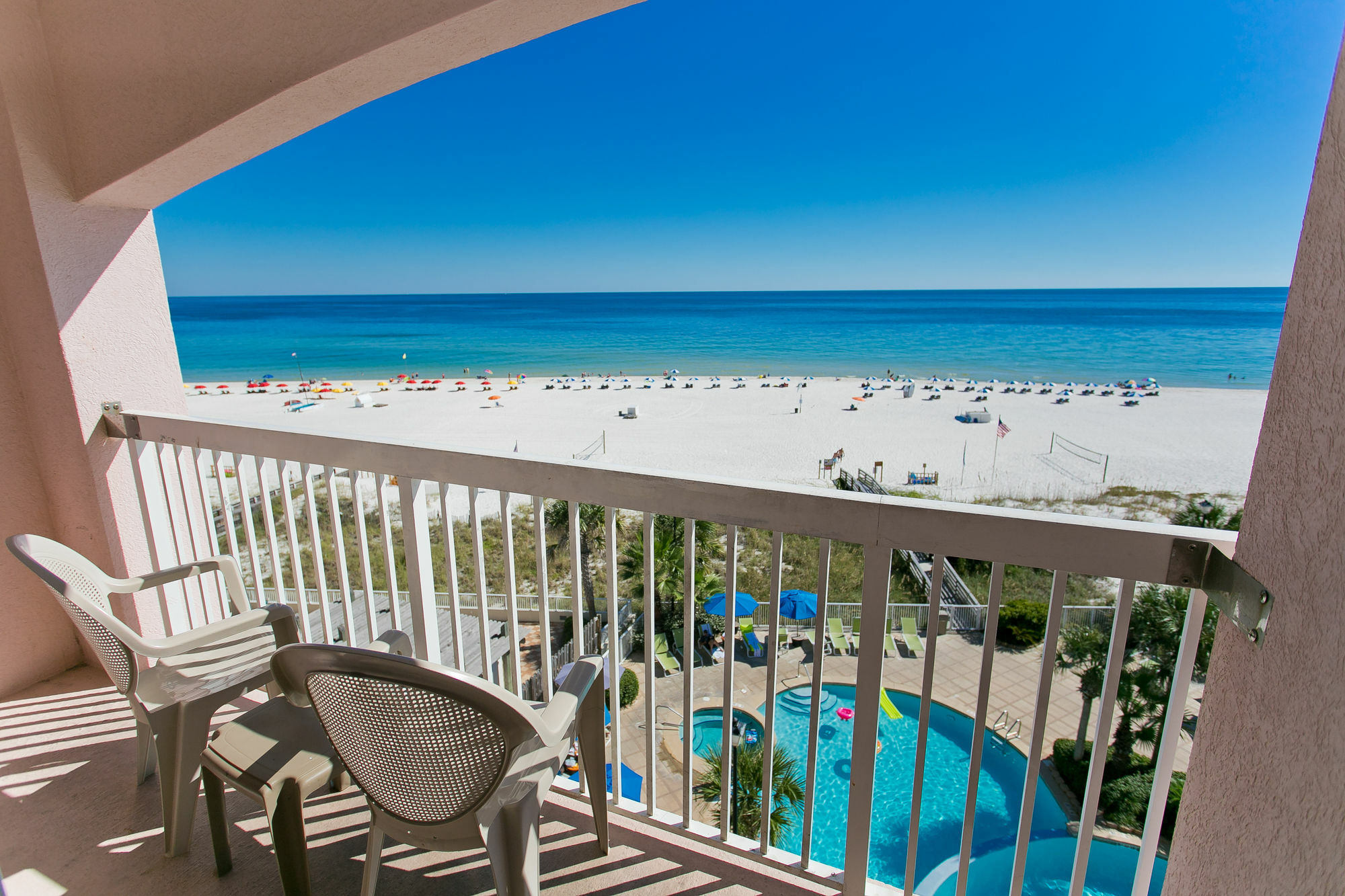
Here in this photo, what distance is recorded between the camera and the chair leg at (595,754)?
1451 millimetres

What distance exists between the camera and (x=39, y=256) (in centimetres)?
211

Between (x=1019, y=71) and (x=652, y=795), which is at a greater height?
(x=1019, y=71)

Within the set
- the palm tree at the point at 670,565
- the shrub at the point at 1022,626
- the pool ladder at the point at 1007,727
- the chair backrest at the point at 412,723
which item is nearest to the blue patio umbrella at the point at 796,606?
the palm tree at the point at 670,565

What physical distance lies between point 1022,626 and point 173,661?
10.3 metres

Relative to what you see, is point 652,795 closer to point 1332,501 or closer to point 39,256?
point 1332,501

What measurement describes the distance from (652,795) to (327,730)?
99 centimetres

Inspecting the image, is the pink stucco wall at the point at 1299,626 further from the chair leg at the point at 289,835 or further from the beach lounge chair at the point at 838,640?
the beach lounge chair at the point at 838,640

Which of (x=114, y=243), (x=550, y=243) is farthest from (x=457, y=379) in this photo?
(x=114, y=243)

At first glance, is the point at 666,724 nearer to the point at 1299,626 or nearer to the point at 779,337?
the point at 1299,626

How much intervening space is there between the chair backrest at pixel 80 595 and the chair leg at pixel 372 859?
77 cm

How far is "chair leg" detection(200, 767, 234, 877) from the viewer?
4.83 ft

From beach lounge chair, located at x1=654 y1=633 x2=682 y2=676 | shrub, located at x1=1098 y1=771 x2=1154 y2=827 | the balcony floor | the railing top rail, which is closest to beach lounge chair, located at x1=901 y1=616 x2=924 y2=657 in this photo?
shrub, located at x1=1098 y1=771 x2=1154 y2=827

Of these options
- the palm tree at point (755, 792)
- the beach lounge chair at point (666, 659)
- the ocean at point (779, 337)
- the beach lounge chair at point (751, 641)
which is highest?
the ocean at point (779, 337)

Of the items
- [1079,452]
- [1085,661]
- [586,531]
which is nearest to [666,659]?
[586,531]
